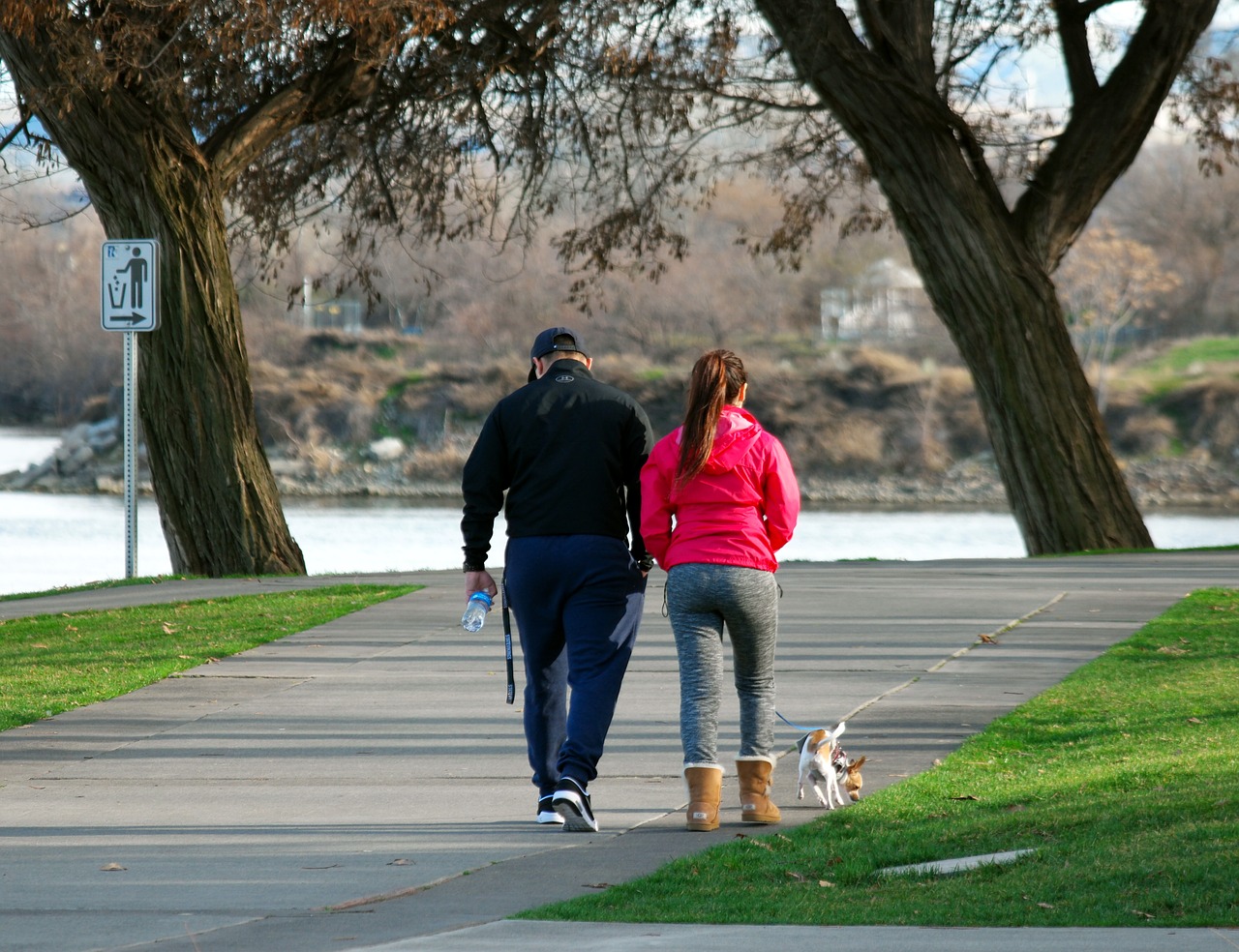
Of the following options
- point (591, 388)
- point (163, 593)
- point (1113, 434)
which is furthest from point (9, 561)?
point (1113, 434)

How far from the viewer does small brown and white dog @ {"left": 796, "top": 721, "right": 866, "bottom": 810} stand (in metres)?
5.98

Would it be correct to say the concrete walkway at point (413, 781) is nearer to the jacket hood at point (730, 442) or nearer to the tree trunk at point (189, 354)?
the jacket hood at point (730, 442)

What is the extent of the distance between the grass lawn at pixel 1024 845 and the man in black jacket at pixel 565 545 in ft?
2.46

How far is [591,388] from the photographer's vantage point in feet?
20.1

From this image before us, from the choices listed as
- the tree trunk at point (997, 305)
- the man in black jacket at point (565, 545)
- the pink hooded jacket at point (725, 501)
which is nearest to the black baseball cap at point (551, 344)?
the man in black jacket at point (565, 545)

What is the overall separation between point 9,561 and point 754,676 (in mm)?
25263

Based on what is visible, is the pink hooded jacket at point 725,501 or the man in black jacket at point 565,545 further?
the man in black jacket at point 565,545

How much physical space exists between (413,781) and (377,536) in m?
33.0

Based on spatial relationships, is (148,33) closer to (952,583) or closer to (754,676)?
(952,583)

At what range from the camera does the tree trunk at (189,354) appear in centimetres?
1489

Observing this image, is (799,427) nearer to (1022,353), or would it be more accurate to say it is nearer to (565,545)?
(1022,353)

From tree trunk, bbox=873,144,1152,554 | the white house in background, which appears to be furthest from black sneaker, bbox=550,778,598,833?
the white house in background

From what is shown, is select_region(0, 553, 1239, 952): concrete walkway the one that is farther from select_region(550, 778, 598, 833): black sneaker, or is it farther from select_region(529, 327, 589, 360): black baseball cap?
select_region(529, 327, 589, 360): black baseball cap

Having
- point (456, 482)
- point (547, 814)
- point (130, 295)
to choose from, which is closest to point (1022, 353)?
point (130, 295)
